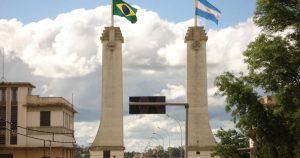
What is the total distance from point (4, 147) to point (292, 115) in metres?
49.3

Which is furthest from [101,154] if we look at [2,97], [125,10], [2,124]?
[125,10]

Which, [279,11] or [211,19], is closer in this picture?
[279,11]

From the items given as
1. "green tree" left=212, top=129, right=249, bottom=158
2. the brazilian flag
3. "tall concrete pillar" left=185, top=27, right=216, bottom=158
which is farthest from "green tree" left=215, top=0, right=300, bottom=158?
"tall concrete pillar" left=185, top=27, right=216, bottom=158

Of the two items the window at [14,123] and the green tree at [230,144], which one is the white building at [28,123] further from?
the green tree at [230,144]

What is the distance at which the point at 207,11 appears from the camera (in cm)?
7400

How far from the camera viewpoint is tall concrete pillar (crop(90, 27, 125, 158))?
8300 centimetres

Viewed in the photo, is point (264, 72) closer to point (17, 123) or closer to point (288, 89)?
point (288, 89)

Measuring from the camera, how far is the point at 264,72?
143 ft

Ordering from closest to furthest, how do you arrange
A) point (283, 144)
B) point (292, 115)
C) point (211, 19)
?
point (292, 115) → point (283, 144) → point (211, 19)

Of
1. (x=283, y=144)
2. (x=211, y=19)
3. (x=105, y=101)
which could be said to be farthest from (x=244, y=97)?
(x=105, y=101)

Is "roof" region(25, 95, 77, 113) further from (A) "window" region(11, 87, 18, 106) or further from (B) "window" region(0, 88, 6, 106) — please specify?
(B) "window" region(0, 88, 6, 106)

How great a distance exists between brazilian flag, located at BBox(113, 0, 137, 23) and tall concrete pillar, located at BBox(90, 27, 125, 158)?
32.5 feet

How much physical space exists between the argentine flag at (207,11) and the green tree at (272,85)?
28.1 m

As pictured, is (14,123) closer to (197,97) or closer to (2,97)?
(2,97)
